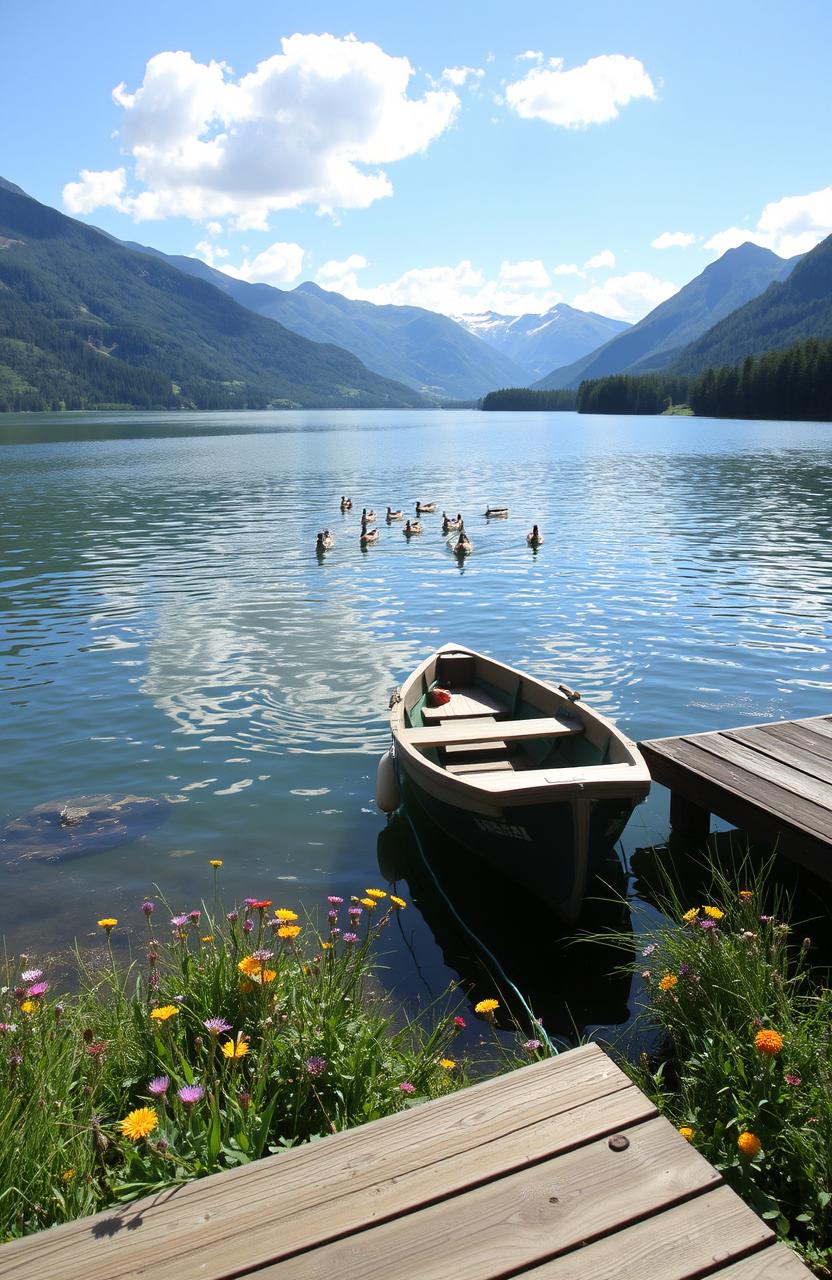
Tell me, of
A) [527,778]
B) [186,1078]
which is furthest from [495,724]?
[186,1078]

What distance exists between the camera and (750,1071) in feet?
13.7

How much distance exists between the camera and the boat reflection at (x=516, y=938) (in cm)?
693

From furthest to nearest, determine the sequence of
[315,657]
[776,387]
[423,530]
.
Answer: [776,387]
[423,530]
[315,657]

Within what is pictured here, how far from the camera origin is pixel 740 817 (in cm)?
798

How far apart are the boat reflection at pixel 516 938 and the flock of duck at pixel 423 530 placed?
2169 cm

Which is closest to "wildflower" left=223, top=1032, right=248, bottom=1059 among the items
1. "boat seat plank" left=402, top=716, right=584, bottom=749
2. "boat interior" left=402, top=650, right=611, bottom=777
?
"boat interior" left=402, top=650, right=611, bottom=777

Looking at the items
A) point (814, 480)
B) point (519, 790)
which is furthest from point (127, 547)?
point (814, 480)

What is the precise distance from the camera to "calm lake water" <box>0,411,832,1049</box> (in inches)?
353

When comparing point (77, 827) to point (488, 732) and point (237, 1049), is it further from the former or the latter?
point (237, 1049)

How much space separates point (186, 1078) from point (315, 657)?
13.3m

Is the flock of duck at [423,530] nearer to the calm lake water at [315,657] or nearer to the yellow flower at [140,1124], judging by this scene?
the calm lake water at [315,657]

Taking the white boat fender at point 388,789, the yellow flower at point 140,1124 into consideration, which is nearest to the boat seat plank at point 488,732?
the white boat fender at point 388,789

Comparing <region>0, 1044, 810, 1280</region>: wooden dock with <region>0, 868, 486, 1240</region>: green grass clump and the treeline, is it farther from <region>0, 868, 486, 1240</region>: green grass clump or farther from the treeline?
the treeline

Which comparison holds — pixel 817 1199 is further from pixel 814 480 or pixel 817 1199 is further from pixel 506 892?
pixel 814 480
